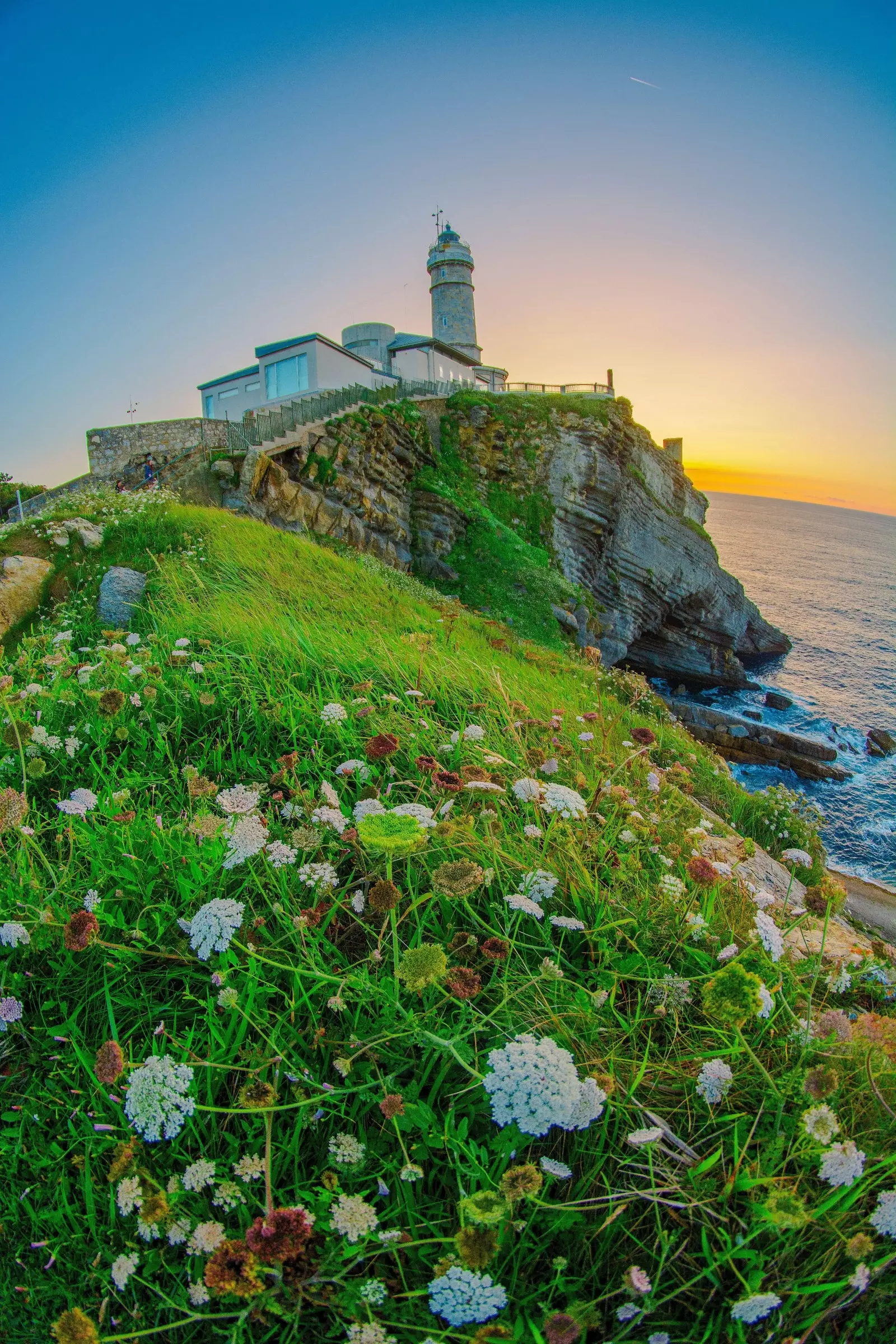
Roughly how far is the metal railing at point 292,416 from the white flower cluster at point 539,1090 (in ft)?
65.0

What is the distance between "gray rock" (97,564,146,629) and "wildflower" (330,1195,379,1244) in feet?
19.1

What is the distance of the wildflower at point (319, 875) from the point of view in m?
2.30

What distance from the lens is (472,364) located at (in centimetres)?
4488

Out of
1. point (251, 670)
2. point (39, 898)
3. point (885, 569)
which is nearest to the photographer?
point (39, 898)

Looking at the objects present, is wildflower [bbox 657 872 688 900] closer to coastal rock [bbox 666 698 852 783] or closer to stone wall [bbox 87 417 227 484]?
stone wall [bbox 87 417 227 484]

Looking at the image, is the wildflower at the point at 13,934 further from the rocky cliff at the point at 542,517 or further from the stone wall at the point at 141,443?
the stone wall at the point at 141,443

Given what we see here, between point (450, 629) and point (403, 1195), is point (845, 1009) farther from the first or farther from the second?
point (450, 629)

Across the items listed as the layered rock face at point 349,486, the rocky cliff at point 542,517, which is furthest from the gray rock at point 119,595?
the rocky cliff at point 542,517

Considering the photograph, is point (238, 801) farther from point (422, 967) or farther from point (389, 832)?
point (422, 967)

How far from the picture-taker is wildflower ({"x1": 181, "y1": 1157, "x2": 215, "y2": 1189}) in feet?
5.26

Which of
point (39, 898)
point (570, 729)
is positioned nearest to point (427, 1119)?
point (39, 898)

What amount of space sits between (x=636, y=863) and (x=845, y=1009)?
A: 977mm

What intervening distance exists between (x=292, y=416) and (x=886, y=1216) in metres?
23.7

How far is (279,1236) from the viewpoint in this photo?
4.60ft
